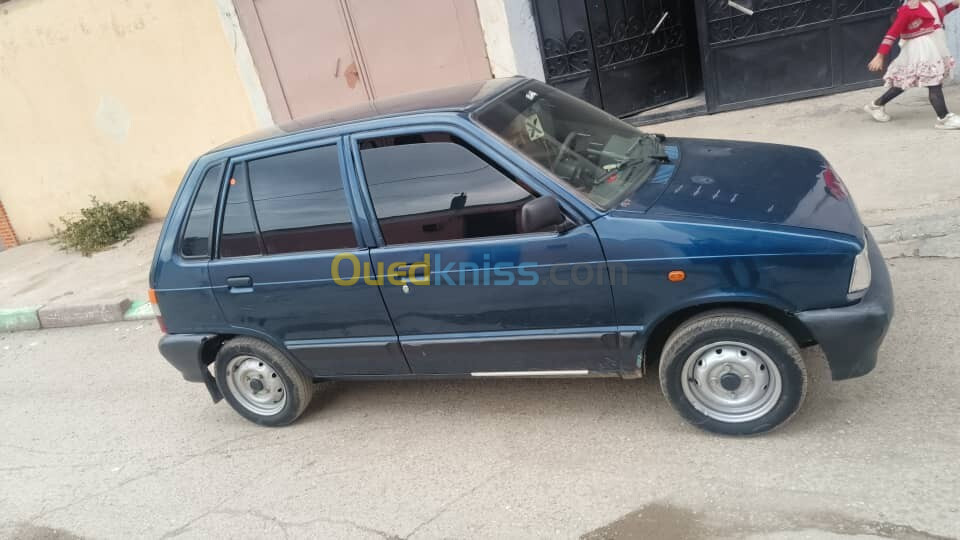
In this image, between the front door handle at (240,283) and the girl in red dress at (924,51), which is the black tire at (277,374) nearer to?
the front door handle at (240,283)

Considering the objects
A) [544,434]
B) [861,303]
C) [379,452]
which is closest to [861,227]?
[861,303]

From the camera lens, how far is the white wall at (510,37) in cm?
850

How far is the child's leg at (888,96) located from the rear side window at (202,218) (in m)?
6.05

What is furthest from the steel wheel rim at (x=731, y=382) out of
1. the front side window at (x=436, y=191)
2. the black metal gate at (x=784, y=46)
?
the black metal gate at (x=784, y=46)

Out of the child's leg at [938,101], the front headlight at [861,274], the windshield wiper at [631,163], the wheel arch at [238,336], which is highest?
the windshield wiper at [631,163]

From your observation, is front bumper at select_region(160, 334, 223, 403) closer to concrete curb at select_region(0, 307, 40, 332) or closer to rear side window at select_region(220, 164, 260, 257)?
rear side window at select_region(220, 164, 260, 257)

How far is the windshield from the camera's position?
3572mm

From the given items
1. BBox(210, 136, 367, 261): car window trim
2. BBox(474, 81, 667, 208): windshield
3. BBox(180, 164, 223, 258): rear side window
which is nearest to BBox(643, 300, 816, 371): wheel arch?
BBox(474, 81, 667, 208): windshield

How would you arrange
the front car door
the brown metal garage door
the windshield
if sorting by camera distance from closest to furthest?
Answer: 1. the front car door
2. the windshield
3. the brown metal garage door

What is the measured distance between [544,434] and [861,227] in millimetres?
1894

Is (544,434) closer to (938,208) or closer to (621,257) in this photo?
(621,257)

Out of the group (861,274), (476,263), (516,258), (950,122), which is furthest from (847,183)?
(476,263)

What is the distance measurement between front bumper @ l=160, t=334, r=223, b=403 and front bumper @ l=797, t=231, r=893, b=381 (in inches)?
133

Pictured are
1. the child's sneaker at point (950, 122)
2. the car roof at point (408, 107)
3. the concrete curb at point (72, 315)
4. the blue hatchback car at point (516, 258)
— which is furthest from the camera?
the concrete curb at point (72, 315)
